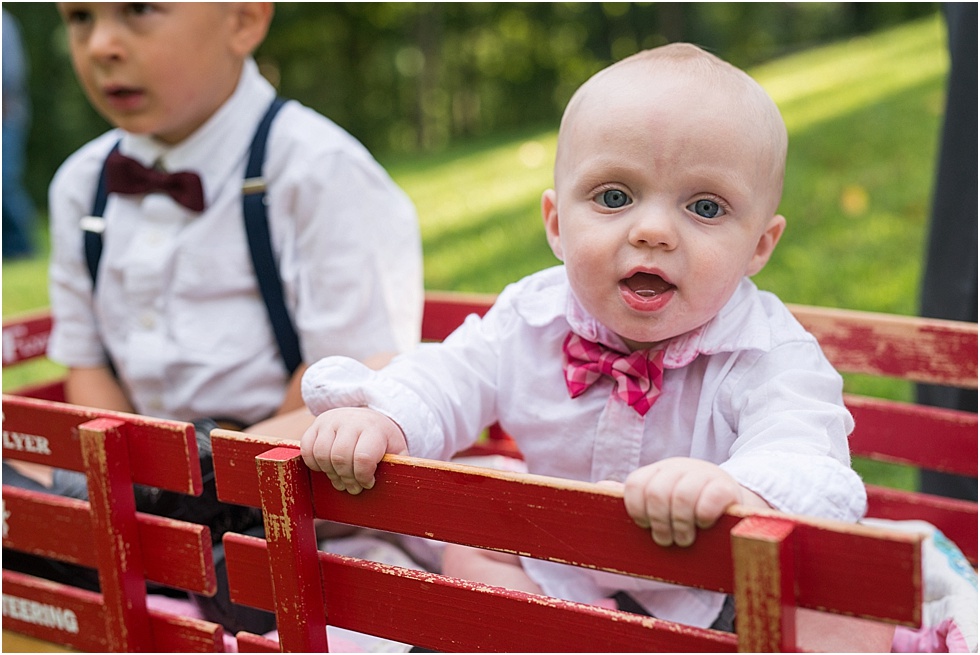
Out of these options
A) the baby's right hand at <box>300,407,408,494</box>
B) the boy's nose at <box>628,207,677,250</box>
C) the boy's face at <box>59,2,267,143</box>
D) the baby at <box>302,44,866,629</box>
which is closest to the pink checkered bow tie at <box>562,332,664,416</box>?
the baby at <box>302,44,866,629</box>

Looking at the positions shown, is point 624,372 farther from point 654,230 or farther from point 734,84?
point 734,84

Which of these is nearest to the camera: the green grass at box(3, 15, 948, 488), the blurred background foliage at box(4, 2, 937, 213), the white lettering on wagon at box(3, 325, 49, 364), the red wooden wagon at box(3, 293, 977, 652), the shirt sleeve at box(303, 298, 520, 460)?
the red wooden wagon at box(3, 293, 977, 652)

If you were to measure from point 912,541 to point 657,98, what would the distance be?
2.04 ft

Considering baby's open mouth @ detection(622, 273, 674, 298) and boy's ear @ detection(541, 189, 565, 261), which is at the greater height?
boy's ear @ detection(541, 189, 565, 261)

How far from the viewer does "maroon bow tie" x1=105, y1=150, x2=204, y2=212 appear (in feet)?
6.60

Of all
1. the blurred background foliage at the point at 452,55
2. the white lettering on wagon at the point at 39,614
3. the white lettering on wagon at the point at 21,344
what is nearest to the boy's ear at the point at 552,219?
the white lettering on wagon at the point at 39,614

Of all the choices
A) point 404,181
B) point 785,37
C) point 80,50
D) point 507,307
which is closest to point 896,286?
point 507,307

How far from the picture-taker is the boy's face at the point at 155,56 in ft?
6.22

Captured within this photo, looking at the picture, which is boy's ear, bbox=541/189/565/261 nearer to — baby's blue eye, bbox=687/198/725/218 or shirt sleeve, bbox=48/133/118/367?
baby's blue eye, bbox=687/198/725/218

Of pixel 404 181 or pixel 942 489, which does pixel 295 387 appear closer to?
pixel 942 489

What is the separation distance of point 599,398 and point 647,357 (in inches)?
4.2

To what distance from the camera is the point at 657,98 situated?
49.8 inches

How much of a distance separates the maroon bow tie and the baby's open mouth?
1.04m

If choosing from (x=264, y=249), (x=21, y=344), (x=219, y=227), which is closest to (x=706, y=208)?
(x=264, y=249)
